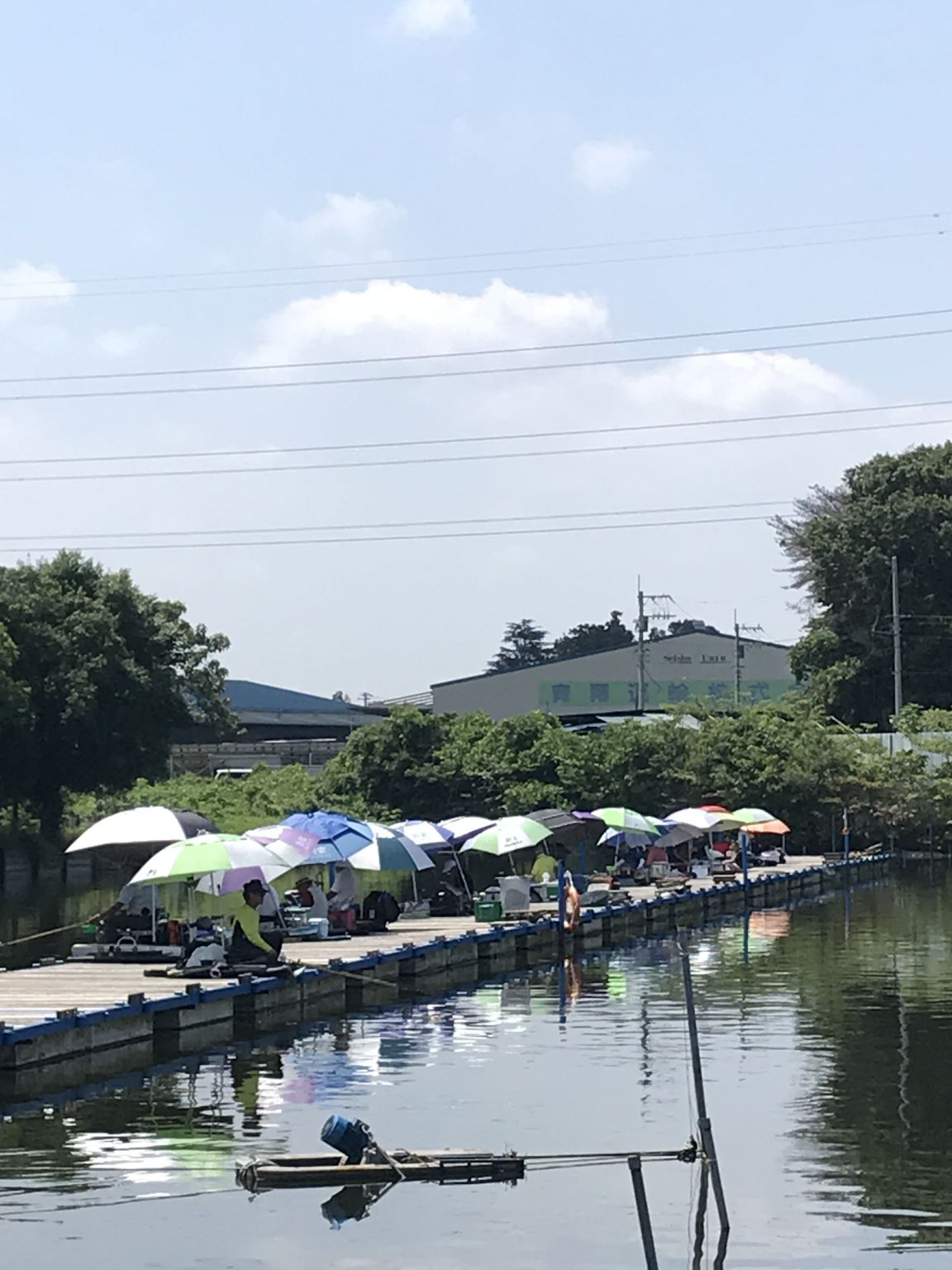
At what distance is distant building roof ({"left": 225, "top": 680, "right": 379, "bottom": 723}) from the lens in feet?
412

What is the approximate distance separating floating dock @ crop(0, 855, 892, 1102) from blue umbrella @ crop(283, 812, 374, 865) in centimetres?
154

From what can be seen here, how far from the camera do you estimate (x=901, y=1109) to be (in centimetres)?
2088

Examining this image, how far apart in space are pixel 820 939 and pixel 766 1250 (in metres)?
27.7

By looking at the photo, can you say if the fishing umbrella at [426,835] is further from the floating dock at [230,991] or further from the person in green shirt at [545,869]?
the person in green shirt at [545,869]

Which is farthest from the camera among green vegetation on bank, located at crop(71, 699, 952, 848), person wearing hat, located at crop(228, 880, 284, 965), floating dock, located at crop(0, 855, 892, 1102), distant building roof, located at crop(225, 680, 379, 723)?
distant building roof, located at crop(225, 680, 379, 723)

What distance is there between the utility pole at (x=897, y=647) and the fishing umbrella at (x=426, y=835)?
122 feet

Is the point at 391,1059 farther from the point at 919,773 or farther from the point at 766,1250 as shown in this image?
the point at 919,773

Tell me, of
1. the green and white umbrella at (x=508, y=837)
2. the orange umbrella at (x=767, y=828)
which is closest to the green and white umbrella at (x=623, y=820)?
the green and white umbrella at (x=508, y=837)

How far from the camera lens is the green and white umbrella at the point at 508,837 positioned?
130 ft

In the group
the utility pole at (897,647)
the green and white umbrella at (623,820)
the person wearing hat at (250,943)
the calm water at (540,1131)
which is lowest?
the calm water at (540,1131)

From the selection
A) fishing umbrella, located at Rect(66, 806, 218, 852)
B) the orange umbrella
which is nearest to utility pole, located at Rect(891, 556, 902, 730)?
the orange umbrella

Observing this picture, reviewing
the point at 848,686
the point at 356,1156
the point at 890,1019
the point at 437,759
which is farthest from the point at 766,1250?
the point at 848,686

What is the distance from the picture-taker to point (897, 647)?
77.5 metres

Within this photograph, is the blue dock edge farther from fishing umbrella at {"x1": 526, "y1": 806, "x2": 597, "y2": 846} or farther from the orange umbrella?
fishing umbrella at {"x1": 526, "y1": 806, "x2": 597, "y2": 846}
